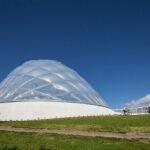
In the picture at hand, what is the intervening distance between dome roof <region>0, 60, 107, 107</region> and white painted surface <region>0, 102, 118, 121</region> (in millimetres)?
1461

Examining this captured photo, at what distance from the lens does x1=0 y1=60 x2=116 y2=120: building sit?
29.0 m

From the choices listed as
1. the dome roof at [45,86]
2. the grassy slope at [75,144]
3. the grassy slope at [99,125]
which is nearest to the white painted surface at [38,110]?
the dome roof at [45,86]

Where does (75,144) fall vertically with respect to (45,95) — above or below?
below

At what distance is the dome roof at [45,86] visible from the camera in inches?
1281

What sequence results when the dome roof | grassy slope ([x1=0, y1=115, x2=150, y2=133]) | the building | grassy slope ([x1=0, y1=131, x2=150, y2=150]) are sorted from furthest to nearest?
the dome roof, the building, grassy slope ([x1=0, y1=115, x2=150, y2=133]), grassy slope ([x1=0, y1=131, x2=150, y2=150])

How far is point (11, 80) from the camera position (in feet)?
126

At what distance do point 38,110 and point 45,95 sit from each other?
3.91 m

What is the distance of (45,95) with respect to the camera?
106ft

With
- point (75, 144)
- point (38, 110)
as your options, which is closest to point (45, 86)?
point (38, 110)

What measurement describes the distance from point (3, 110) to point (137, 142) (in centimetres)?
2273

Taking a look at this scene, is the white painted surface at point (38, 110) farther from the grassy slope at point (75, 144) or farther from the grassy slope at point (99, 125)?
the grassy slope at point (75, 144)

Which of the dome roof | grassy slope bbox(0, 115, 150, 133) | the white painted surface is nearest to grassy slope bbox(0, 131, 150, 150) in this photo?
grassy slope bbox(0, 115, 150, 133)

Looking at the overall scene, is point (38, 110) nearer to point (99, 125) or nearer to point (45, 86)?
point (45, 86)

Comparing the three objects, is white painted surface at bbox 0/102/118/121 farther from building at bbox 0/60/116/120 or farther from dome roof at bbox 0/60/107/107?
dome roof at bbox 0/60/107/107
